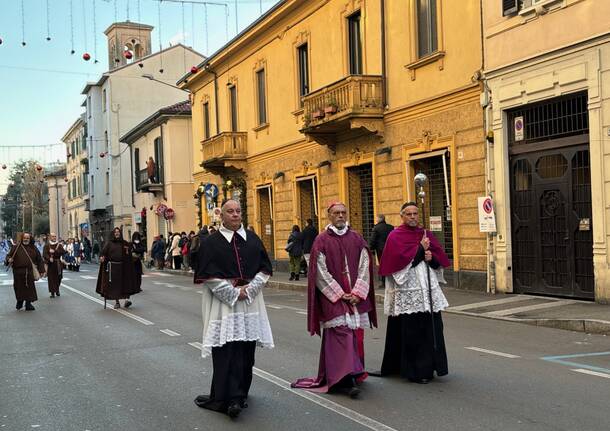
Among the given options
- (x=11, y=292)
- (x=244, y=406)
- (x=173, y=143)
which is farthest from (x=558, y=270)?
(x=173, y=143)

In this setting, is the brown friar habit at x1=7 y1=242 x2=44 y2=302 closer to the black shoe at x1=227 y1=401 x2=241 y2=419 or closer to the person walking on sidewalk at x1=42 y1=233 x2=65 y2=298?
the person walking on sidewalk at x1=42 y1=233 x2=65 y2=298

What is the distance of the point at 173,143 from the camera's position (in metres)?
40.5

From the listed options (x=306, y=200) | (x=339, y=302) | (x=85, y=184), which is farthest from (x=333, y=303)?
(x=85, y=184)

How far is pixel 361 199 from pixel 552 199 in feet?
26.8

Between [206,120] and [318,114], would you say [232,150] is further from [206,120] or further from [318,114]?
[318,114]

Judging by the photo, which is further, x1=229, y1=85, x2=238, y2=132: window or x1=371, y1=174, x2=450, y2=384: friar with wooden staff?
x1=229, y1=85, x2=238, y2=132: window

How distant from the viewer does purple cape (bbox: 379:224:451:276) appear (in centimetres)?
737

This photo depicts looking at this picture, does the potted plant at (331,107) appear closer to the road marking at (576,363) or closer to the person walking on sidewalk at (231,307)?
the road marking at (576,363)

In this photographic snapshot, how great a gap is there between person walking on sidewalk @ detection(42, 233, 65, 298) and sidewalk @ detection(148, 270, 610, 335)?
9183 millimetres

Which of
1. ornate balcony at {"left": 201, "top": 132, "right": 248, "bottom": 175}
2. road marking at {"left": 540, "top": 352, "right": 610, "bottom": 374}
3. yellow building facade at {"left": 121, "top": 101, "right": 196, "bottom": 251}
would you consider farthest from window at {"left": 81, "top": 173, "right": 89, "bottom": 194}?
road marking at {"left": 540, "top": 352, "right": 610, "bottom": 374}

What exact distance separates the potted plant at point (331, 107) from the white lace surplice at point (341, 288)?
13260mm

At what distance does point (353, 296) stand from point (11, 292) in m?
17.7

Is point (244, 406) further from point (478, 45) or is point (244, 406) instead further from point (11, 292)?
point (11, 292)

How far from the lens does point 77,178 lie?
2758 inches
